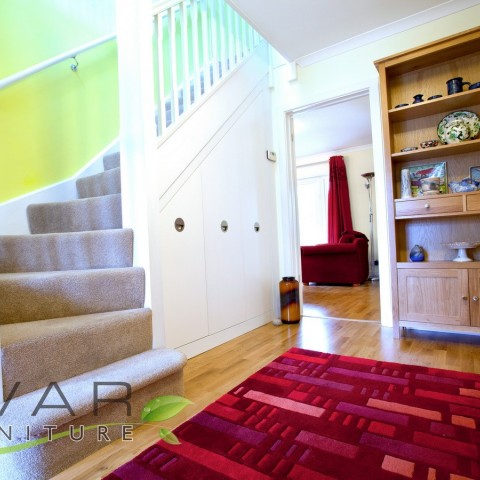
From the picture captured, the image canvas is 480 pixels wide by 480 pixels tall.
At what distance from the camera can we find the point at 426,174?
238cm

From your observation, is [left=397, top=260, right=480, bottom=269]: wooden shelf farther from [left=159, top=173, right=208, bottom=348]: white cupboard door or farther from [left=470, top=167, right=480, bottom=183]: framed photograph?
[left=159, top=173, right=208, bottom=348]: white cupboard door

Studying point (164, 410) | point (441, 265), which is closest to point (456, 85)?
point (441, 265)

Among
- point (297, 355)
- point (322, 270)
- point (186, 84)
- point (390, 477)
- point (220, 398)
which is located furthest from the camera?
point (322, 270)

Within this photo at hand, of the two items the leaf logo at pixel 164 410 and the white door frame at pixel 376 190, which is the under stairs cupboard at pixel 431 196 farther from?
the leaf logo at pixel 164 410

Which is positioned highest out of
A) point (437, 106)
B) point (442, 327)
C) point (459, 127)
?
point (437, 106)

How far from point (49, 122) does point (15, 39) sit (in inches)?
19.9

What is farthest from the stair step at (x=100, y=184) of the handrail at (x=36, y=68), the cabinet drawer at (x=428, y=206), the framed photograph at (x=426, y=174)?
the framed photograph at (x=426, y=174)

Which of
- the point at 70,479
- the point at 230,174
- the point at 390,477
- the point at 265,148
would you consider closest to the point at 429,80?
the point at 265,148

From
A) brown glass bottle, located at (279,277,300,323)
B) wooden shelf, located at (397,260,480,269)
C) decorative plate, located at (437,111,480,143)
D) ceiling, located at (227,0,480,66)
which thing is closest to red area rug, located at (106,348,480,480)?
wooden shelf, located at (397,260,480,269)

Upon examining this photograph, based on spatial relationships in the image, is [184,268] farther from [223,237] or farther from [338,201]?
[338,201]

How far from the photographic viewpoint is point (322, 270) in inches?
197

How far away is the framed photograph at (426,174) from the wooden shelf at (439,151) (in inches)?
2.7

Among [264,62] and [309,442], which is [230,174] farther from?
[309,442]

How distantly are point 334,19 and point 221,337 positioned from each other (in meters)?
2.52
